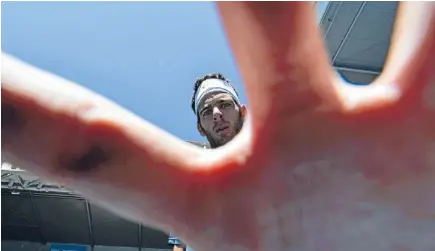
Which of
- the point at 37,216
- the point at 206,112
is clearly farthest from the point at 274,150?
the point at 37,216

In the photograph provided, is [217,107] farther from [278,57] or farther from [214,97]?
[278,57]

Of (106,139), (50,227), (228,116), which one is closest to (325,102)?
(106,139)

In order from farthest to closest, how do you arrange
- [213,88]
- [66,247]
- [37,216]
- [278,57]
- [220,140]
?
1. [66,247]
2. [37,216]
3. [213,88]
4. [220,140]
5. [278,57]

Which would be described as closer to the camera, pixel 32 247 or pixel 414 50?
pixel 414 50

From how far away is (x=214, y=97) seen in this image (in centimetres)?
112

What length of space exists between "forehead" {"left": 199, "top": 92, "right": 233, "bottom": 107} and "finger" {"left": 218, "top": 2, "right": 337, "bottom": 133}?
70cm

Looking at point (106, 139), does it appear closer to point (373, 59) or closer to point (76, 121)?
point (76, 121)

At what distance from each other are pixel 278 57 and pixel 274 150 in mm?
76

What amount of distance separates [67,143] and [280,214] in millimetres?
164

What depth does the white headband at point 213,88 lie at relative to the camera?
3.70 ft

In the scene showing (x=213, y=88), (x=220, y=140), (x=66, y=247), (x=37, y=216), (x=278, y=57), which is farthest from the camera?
(x=66, y=247)

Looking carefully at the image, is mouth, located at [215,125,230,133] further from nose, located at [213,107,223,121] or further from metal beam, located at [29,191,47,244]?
metal beam, located at [29,191,47,244]

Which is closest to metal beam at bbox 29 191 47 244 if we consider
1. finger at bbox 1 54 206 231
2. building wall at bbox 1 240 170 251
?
building wall at bbox 1 240 170 251

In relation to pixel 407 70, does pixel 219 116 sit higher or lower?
higher
